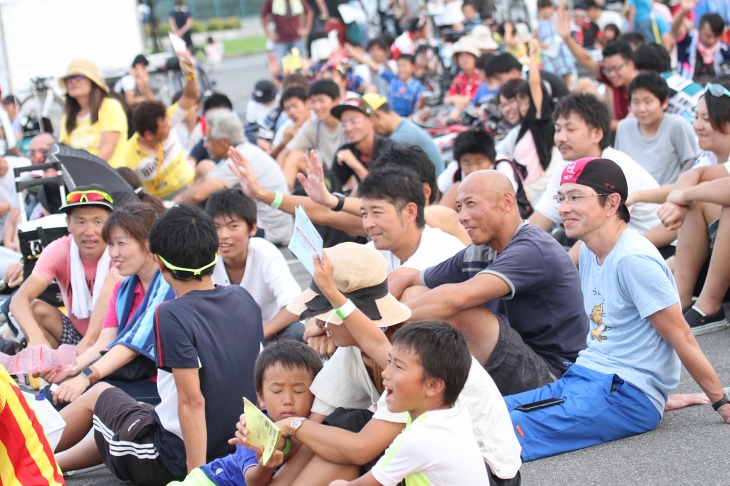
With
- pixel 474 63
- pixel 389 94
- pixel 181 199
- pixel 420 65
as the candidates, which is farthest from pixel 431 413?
pixel 420 65

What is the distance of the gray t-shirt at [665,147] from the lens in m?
6.53

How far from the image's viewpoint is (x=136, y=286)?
16.3 ft

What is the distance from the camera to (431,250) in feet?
15.6

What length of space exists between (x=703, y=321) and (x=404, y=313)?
2.51 meters

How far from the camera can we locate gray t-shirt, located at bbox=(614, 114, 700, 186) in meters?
6.53

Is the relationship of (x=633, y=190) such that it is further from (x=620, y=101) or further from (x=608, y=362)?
(x=620, y=101)

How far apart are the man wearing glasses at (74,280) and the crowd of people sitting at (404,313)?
13 millimetres

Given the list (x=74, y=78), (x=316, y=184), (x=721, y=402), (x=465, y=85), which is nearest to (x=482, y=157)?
(x=316, y=184)

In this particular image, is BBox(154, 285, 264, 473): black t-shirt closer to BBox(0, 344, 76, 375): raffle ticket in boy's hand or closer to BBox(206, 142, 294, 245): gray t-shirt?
A: BBox(0, 344, 76, 375): raffle ticket in boy's hand

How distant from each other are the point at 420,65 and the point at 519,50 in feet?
8.11

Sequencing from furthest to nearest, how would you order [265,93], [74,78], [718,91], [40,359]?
[265,93] → [74,78] → [718,91] → [40,359]

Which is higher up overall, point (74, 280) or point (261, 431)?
point (261, 431)

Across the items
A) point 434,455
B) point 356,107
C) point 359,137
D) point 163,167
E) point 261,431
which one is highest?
→ point 356,107

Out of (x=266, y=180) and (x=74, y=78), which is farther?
(x=74, y=78)
